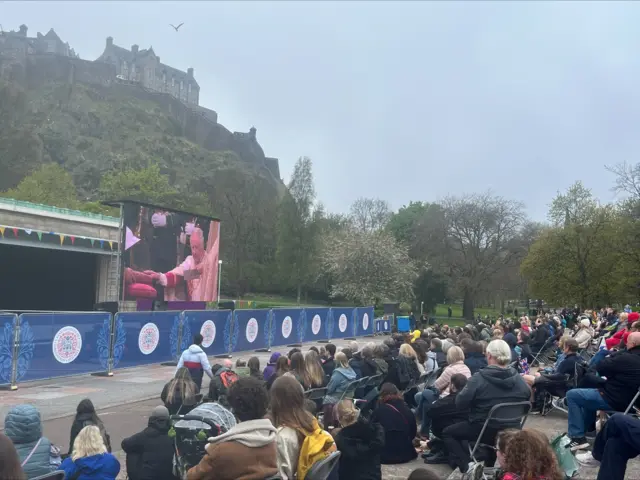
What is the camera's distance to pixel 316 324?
2411 centimetres

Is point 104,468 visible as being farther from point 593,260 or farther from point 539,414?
point 593,260

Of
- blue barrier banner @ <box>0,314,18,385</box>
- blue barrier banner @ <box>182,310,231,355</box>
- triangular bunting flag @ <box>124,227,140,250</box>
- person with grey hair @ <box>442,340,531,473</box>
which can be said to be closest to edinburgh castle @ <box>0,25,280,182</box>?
triangular bunting flag @ <box>124,227,140,250</box>

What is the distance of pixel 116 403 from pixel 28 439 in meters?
7.06

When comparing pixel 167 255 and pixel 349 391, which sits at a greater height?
pixel 167 255

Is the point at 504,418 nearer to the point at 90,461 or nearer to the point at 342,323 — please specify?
the point at 90,461

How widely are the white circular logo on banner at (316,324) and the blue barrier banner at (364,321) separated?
443 centimetres

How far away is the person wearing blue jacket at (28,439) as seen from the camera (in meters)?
4.25

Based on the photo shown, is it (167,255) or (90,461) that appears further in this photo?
(167,255)

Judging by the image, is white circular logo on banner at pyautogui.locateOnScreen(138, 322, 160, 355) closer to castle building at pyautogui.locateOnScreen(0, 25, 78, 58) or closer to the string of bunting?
the string of bunting

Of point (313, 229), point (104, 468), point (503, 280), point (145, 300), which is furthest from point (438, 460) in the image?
point (313, 229)

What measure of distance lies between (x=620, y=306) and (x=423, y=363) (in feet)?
112

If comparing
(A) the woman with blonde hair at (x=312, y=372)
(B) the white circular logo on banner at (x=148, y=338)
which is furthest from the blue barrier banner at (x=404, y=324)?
(A) the woman with blonde hair at (x=312, y=372)

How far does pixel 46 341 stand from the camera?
11984 millimetres

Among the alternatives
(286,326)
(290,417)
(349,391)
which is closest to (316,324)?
(286,326)
